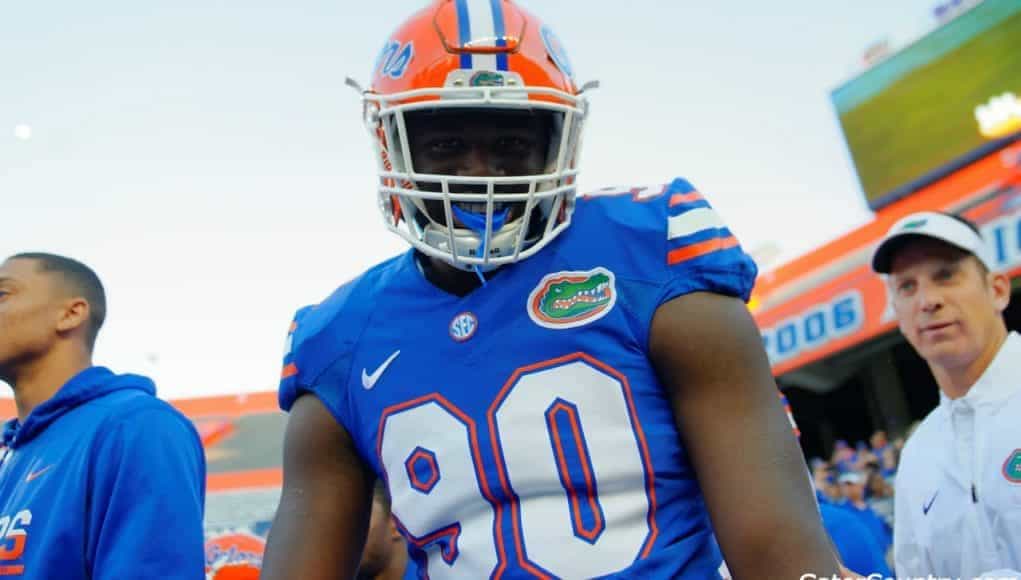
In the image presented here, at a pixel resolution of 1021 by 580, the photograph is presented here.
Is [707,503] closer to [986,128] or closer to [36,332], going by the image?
[36,332]

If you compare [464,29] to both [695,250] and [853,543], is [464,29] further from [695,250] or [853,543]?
[853,543]

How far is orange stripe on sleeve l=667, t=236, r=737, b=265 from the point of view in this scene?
4.97 feet

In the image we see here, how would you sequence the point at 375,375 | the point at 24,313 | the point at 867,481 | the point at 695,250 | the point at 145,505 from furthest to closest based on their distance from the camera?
the point at 867,481
the point at 24,313
the point at 145,505
the point at 375,375
the point at 695,250

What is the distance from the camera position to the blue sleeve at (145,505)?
2.26 m

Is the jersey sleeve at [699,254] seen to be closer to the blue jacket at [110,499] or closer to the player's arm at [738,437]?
the player's arm at [738,437]

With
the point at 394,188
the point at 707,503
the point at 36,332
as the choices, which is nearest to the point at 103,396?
the point at 36,332

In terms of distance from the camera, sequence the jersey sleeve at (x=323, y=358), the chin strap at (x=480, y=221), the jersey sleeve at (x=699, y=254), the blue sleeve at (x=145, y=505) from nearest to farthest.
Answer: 1. the jersey sleeve at (x=699, y=254)
2. the chin strap at (x=480, y=221)
3. the jersey sleeve at (x=323, y=358)
4. the blue sleeve at (x=145, y=505)

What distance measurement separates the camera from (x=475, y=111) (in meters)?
1.68

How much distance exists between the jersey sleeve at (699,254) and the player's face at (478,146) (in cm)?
25

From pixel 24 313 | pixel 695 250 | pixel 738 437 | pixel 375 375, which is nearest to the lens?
pixel 738 437

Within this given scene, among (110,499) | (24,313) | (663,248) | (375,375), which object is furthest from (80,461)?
(663,248)

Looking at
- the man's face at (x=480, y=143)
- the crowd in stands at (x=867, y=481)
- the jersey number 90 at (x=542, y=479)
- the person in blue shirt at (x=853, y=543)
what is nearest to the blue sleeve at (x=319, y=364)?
the jersey number 90 at (x=542, y=479)

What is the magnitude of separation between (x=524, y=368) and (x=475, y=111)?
1.50 feet

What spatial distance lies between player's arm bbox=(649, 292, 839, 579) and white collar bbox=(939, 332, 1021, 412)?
156 centimetres
